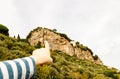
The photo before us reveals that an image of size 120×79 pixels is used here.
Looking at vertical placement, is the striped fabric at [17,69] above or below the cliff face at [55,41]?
below

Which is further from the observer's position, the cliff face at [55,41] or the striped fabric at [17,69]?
the cliff face at [55,41]

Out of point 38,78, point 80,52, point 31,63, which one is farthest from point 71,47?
point 31,63

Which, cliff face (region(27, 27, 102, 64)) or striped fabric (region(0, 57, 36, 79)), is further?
cliff face (region(27, 27, 102, 64))

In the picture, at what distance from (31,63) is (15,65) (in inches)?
10.8

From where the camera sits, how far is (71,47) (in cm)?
7962

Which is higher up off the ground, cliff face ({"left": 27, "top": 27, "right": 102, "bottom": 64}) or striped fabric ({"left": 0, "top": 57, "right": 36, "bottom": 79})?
cliff face ({"left": 27, "top": 27, "right": 102, "bottom": 64})

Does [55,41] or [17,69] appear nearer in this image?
[17,69]

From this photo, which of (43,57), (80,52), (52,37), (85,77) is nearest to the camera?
(43,57)

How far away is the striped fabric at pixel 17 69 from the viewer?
3.61m

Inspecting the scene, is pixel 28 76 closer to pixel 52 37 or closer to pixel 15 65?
pixel 15 65

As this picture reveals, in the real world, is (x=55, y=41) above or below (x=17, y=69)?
above

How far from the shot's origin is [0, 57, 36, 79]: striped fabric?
11.8ft

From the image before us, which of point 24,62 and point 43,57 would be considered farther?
point 43,57

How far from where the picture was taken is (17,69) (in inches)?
147
